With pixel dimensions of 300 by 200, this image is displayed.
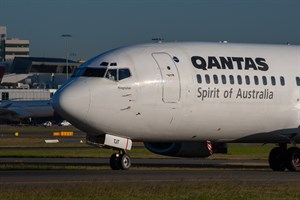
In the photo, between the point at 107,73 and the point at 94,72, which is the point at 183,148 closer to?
the point at 107,73

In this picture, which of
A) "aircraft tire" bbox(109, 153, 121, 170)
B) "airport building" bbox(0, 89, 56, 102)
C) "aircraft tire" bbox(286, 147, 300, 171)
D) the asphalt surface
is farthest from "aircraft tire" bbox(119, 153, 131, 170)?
"airport building" bbox(0, 89, 56, 102)

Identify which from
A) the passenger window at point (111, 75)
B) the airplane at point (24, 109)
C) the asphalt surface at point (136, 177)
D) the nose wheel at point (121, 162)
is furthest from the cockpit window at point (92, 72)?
the airplane at point (24, 109)

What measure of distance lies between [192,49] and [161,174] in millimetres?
6076

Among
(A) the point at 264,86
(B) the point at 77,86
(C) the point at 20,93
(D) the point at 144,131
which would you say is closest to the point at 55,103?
(B) the point at 77,86

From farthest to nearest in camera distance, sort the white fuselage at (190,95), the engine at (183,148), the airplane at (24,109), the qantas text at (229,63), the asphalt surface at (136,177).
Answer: the airplane at (24,109) < the engine at (183,148) < the qantas text at (229,63) < the white fuselage at (190,95) < the asphalt surface at (136,177)

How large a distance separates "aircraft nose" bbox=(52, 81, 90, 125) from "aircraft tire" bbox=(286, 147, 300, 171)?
9.75 m

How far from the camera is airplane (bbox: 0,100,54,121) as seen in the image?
152 m

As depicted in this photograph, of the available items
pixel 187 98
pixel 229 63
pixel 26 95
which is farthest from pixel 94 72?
pixel 26 95

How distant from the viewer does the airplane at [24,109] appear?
151500mm

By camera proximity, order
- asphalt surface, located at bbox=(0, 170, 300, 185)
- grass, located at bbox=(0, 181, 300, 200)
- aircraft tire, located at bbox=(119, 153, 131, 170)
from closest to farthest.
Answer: grass, located at bbox=(0, 181, 300, 200)
asphalt surface, located at bbox=(0, 170, 300, 185)
aircraft tire, located at bbox=(119, 153, 131, 170)

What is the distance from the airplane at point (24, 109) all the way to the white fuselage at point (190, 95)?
113 metres

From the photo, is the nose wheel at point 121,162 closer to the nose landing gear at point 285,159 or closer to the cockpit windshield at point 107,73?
the cockpit windshield at point 107,73

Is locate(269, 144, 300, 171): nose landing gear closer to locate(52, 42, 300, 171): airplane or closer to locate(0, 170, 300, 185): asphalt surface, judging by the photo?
locate(52, 42, 300, 171): airplane

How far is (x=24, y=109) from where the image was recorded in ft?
498
